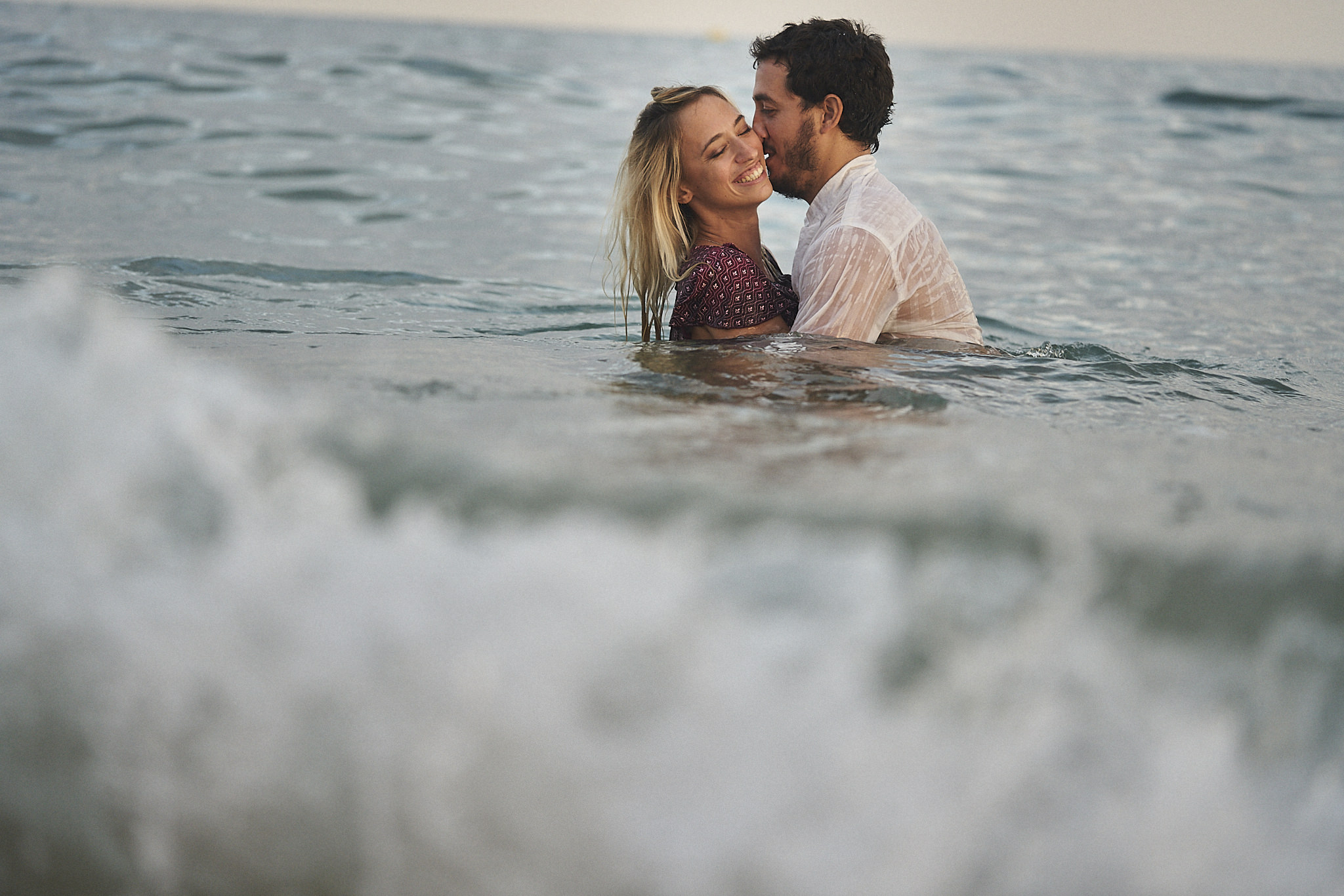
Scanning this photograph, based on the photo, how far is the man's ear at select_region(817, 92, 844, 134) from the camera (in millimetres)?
3949

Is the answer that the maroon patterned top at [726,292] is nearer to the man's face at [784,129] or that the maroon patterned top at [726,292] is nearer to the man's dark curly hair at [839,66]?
the man's face at [784,129]

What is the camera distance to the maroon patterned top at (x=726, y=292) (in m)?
3.92

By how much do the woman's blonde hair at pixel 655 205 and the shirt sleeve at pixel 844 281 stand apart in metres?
0.57

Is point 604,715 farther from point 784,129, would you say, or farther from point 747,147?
point 784,129

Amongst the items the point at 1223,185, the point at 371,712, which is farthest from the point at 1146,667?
the point at 1223,185

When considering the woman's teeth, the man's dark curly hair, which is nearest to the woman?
the woman's teeth

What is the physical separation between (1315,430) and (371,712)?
2959 mm

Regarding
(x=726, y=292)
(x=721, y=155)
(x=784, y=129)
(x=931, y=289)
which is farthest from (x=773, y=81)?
(x=931, y=289)

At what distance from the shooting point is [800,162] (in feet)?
13.3

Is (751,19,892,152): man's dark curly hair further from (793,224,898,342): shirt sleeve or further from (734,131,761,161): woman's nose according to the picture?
(793,224,898,342): shirt sleeve

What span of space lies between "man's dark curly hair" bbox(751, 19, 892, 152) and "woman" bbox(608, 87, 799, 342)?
266mm

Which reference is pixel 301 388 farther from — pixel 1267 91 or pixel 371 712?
pixel 1267 91

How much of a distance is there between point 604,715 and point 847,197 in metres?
2.68

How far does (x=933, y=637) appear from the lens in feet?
5.37
